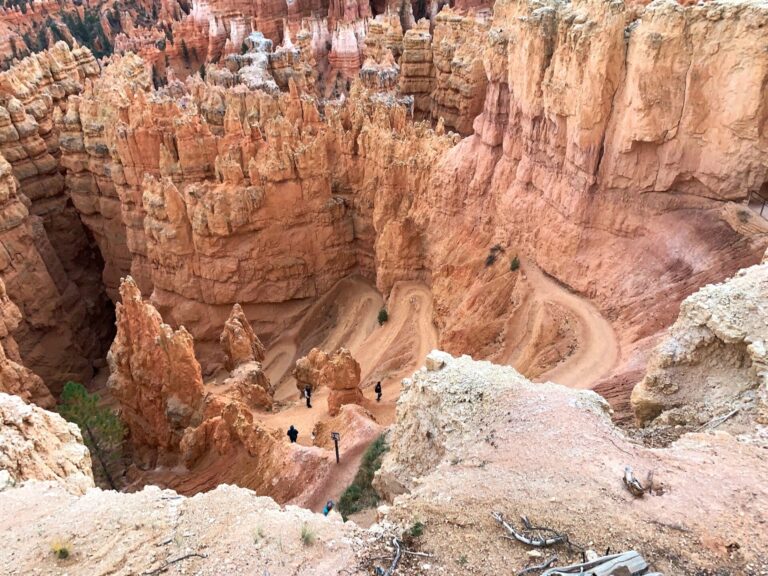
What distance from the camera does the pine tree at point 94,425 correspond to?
17.7 m

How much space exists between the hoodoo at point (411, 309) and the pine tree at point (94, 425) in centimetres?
10

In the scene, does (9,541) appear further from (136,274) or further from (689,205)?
(136,274)

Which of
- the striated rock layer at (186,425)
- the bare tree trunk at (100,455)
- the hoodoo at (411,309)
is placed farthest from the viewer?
the bare tree trunk at (100,455)

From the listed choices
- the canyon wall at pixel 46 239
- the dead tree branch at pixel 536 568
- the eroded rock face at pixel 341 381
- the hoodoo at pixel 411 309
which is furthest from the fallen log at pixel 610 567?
the canyon wall at pixel 46 239

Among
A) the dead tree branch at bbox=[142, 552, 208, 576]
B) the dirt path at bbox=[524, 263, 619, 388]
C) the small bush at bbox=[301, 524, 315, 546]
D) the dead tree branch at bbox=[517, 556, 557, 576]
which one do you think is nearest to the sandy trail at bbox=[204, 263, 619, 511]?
the dirt path at bbox=[524, 263, 619, 388]

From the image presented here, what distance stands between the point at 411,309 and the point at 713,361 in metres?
15.1

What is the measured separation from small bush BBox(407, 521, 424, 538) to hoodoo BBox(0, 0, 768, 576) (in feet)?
0.13

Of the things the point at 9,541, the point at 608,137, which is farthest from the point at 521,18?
the point at 9,541

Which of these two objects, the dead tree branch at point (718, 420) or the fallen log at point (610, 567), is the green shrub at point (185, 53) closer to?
the dead tree branch at point (718, 420)

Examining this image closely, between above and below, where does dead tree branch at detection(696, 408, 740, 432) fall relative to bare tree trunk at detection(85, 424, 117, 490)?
above

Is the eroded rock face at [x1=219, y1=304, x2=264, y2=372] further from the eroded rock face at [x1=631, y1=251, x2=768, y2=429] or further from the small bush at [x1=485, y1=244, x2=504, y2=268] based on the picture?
the eroded rock face at [x1=631, y1=251, x2=768, y2=429]

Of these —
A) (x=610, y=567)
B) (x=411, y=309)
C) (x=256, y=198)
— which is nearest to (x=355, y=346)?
(x=411, y=309)

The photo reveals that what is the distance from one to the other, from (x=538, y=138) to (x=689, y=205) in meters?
6.03

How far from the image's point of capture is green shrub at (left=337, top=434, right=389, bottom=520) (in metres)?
13.5
